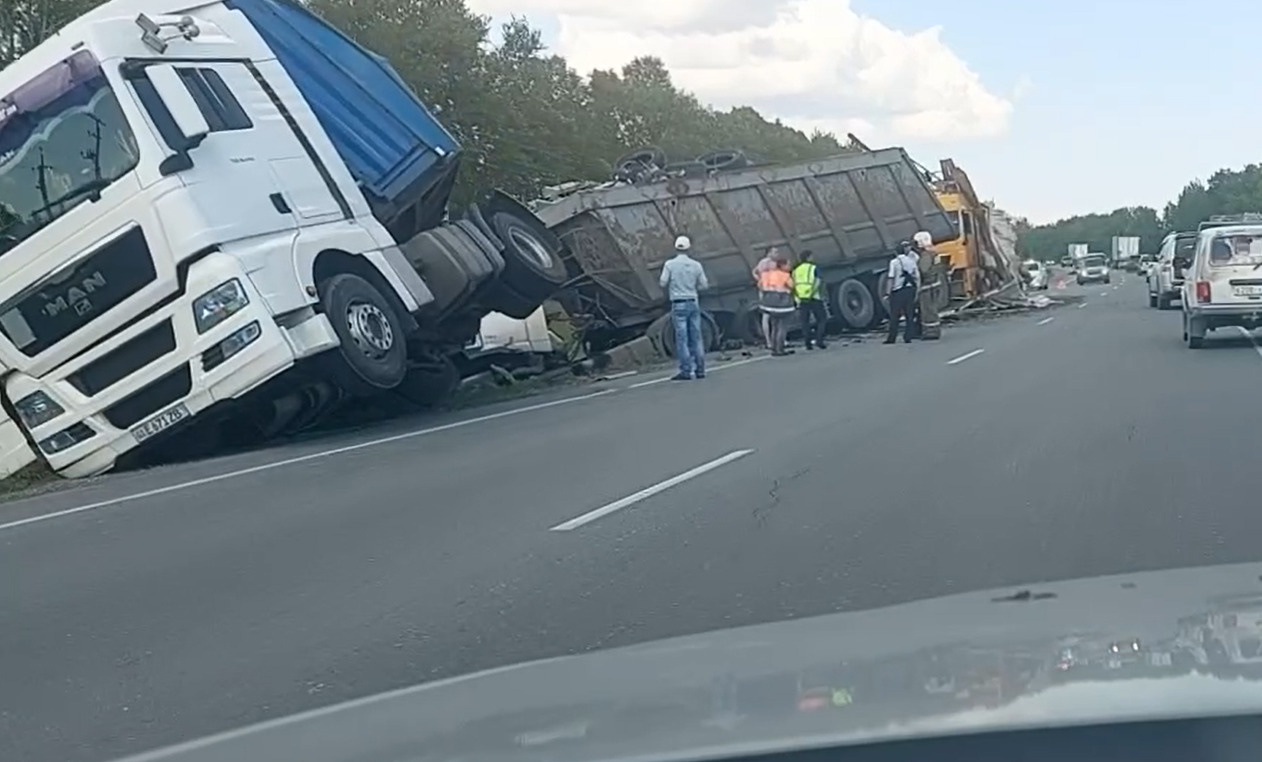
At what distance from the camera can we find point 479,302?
16.5 m

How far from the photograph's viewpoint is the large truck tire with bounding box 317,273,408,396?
13.3m

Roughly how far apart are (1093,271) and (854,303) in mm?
49851

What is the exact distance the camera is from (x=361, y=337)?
1361cm

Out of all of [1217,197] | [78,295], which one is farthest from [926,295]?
[1217,197]

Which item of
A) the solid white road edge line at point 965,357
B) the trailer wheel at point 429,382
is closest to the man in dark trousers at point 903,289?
the solid white road edge line at point 965,357

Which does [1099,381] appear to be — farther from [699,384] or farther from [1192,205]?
[1192,205]

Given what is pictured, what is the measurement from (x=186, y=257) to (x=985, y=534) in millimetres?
7168

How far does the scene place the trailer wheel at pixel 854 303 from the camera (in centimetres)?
2698

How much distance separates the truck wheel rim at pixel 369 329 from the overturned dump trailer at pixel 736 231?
9.25 metres

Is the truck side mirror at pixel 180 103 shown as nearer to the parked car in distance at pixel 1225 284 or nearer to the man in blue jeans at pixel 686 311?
the man in blue jeans at pixel 686 311

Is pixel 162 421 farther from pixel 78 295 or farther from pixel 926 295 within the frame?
pixel 926 295

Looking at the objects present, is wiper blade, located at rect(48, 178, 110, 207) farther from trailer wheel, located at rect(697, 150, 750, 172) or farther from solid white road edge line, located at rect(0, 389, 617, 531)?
trailer wheel, located at rect(697, 150, 750, 172)

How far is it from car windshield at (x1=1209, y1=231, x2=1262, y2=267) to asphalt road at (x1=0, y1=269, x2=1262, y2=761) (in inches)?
215

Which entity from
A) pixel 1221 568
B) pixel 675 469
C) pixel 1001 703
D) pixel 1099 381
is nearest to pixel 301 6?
pixel 675 469
